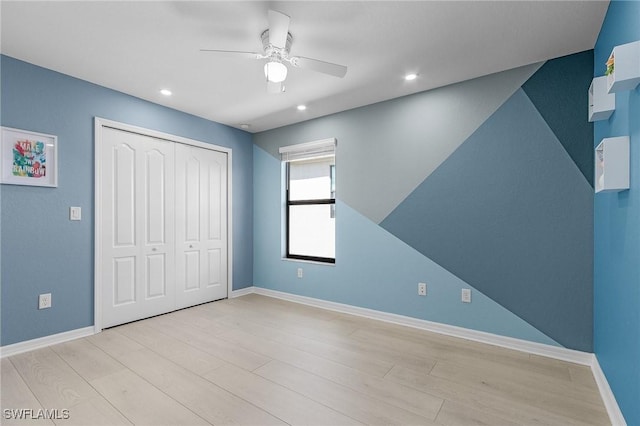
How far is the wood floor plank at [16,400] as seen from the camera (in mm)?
1701

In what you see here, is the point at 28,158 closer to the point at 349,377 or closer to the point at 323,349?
the point at 323,349

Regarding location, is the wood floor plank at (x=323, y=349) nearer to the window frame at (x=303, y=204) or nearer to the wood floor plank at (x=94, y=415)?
the window frame at (x=303, y=204)

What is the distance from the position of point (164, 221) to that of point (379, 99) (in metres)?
2.93

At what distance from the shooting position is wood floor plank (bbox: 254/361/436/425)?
1.71 metres

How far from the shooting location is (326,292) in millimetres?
3883

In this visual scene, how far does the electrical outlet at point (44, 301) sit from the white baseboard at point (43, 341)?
27cm

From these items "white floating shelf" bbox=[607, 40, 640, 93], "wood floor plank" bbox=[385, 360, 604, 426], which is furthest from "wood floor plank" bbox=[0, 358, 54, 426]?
"white floating shelf" bbox=[607, 40, 640, 93]

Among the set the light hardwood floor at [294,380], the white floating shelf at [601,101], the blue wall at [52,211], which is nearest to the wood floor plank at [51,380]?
the light hardwood floor at [294,380]

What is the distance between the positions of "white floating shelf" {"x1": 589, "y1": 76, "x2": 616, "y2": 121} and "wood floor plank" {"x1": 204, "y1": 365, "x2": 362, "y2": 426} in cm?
234

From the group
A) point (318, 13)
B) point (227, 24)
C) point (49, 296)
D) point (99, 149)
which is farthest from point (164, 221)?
point (318, 13)

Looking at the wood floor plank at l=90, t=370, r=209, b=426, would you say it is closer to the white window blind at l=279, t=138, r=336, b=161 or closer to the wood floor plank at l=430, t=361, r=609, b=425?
the wood floor plank at l=430, t=361, r=609, b=425

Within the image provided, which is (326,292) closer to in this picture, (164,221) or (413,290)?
(413,290)

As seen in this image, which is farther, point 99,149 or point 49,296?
point 99,149

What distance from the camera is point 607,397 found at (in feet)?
6.01
